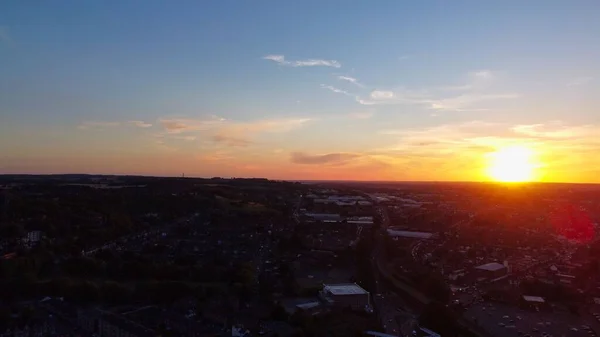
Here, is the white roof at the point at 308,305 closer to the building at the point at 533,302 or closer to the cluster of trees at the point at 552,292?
the building at the point at 533,302

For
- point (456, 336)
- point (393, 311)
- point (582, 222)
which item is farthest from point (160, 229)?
point (582, 222)

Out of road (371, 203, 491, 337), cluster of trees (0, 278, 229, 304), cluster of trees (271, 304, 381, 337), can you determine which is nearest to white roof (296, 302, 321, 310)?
cluster of trees (271, 304, 381, 337)

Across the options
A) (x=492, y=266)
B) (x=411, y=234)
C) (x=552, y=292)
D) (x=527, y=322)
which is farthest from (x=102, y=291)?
(x=411, y=234)

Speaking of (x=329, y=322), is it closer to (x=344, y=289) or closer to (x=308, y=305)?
(x=308, y=305)

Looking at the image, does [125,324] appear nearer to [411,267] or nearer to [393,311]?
[393,311]

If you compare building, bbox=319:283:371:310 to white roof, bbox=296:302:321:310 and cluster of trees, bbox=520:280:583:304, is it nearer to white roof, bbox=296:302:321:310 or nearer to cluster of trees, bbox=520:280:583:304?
white roof, bbox=296:302:321:310

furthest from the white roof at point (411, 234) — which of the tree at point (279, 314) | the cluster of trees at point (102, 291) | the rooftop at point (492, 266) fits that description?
the tree at point (279, 314)
